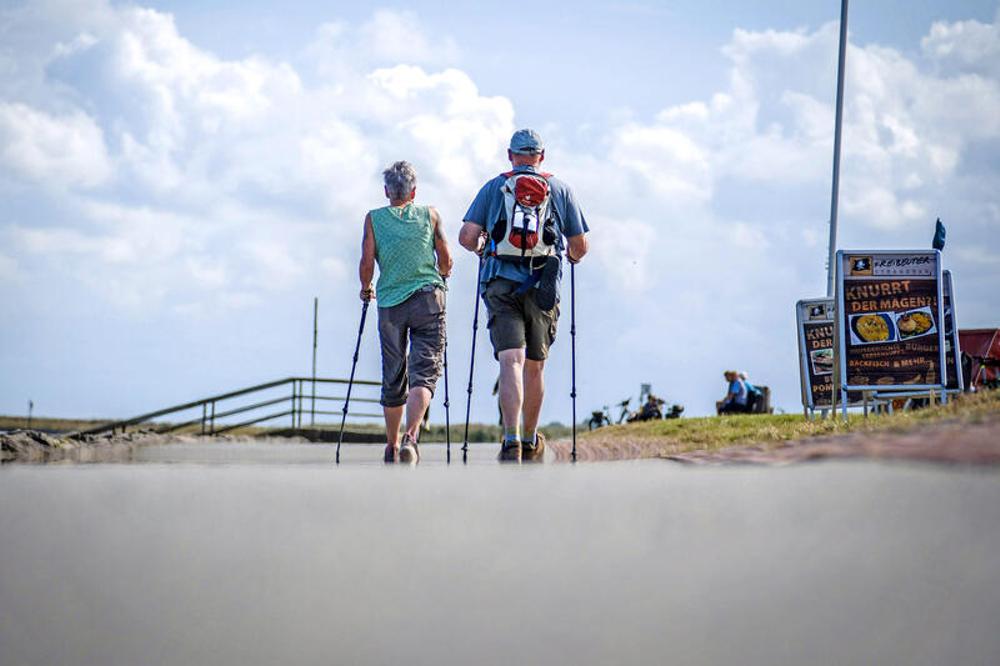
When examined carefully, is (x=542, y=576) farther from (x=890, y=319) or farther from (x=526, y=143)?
(x=890, y=319)

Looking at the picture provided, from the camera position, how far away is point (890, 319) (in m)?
9.87

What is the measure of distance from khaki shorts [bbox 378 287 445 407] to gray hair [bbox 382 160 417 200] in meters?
0.67

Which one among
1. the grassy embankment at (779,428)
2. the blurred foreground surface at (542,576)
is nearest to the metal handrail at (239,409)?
the grassy embankment at (779,428)

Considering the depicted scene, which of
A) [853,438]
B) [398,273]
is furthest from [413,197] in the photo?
[853,438]

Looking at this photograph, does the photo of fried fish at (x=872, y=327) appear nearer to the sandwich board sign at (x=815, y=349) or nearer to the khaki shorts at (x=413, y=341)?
the sandwich board sign at (x=815, y=349)

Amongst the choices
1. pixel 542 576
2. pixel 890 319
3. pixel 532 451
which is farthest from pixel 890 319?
pixel 542 576

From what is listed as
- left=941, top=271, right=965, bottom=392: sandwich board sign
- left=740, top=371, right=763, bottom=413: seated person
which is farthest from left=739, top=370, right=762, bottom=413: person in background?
left=941, top=271, right=965, bottom=392: sandwich board sign

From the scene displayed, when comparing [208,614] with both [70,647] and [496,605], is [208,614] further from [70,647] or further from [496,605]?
[496,605]

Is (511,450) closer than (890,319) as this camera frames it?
Yes

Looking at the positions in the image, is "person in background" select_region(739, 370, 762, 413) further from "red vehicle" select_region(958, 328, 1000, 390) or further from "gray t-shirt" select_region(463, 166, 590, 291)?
"gray t-shirt" select_region(463, 166, 590, 291)

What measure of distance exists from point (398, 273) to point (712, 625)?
5405mm

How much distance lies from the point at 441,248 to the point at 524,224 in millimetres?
1123

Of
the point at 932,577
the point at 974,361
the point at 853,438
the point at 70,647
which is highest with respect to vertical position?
the point at 974,361

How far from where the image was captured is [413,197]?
7.31m
